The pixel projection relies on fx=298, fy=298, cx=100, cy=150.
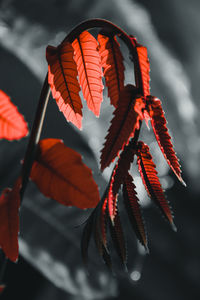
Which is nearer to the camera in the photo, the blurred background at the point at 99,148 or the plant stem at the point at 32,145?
the plant stem at the point at 32,145

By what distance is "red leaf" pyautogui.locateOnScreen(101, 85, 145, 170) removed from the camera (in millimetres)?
226

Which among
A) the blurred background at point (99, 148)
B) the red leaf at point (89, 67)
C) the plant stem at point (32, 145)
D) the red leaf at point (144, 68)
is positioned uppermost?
the red leaf at point (144, 68)

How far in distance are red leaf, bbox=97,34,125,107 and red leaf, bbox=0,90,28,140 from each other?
0.32ft

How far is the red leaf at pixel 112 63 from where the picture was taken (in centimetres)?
29

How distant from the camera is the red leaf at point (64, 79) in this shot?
0.27m

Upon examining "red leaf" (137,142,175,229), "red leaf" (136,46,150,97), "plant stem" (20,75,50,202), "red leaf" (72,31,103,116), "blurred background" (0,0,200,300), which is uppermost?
"red leaf" (136,46,150,97)

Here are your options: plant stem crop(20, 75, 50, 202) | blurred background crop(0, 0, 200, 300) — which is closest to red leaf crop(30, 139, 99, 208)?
plant stem crop(20, 75, 50, 202)

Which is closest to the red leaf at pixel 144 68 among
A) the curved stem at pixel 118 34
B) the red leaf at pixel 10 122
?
the curved stem at pixel 118 34

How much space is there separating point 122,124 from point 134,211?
0.08m

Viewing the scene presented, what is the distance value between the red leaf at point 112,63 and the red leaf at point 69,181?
79 mm

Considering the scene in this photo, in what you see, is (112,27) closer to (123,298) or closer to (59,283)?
(59,283)

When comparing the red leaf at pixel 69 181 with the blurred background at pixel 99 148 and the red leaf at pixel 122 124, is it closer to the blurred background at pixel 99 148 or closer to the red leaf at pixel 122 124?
the red leaf at pixel 122 124

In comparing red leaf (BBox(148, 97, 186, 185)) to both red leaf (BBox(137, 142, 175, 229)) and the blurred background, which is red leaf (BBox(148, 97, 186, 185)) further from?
the blurred background

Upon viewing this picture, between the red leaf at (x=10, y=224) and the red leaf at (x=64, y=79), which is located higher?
the red leaf at (x=64, y=79)
